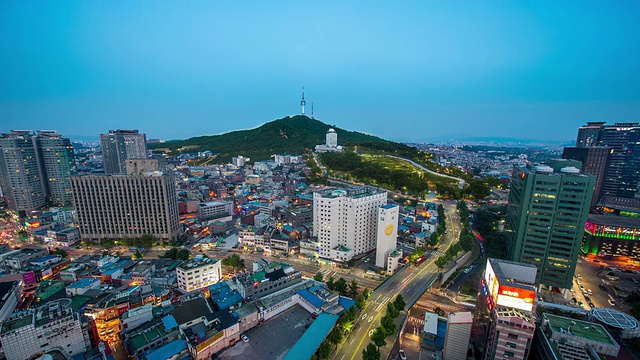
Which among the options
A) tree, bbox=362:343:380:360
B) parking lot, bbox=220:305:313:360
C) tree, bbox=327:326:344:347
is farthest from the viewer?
tree, bbox=327:326:344:347

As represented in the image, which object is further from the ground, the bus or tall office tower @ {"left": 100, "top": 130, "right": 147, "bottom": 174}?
tall office tower @ {"left": 100, "top": 130, "right": 147, "bottom": 174}

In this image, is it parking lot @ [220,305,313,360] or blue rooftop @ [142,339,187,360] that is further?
parking lot @ [220,305,313,360]

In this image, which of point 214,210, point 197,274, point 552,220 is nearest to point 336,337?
point 197,274

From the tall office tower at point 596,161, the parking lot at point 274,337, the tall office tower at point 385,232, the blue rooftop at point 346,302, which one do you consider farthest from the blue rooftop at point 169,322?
the tall office tower at point 596,161

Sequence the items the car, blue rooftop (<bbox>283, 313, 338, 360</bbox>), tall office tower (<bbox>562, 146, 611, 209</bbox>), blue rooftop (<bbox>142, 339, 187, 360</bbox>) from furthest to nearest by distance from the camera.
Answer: tall office tower (<bbox>562, 146, 611, 209</bbox>) → the car → blue rooftop (<bbox>283, 313, 338, 360</bbox>) → blue rooftop (<bbox>142, 339, 187, 360</bbox>)

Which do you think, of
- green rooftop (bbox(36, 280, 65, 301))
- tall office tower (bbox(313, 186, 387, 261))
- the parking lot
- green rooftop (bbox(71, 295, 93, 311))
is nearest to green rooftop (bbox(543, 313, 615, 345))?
the parking lot

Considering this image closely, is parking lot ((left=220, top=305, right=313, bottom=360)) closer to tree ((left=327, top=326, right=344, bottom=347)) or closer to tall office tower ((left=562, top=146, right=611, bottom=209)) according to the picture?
tree ((left=327, top=326, right=344, bottom=347))

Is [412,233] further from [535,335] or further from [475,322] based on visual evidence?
[535,335]

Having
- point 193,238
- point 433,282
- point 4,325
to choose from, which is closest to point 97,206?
point 193,238

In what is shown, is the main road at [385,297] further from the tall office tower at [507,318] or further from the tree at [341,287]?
the tall office tower at [507,318]
